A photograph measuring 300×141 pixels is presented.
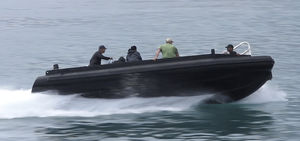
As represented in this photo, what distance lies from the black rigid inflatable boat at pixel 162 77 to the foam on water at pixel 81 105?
281 millimetres

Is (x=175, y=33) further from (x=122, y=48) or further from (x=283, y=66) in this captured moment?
(x=283, y=66)

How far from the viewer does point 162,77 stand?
67.1 ft

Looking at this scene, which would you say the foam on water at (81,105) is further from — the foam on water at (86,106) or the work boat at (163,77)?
the work boat at (163,77)

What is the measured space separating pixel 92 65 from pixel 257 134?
16.7 ft

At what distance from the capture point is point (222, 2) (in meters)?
83.9

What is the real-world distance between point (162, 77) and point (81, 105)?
100 inches

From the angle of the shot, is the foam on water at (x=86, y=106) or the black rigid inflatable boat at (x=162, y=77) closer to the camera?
the black rigid inflatable boat at (x=162, y=77)

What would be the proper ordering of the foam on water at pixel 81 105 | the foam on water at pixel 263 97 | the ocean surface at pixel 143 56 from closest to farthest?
the ocean surface at pixel 143 56
the foam on water at pixel 81 105
the foam on water at pixel 263 97

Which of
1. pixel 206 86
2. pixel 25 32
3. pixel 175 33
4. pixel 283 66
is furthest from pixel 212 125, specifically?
pixel 25 32

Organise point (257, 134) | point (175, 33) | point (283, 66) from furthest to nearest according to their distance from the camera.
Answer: point (175, 33)
point (283, 66)
point (257, 134)

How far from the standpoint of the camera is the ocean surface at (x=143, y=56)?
19.6 metres

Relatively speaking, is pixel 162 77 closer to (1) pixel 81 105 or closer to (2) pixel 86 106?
(2) pixel 86 106

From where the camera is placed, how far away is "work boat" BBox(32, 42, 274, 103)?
20219mm

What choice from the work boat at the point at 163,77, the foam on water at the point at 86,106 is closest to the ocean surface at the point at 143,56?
the foam on water at the point at 86,106
